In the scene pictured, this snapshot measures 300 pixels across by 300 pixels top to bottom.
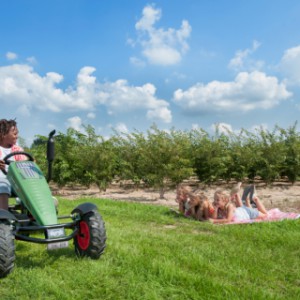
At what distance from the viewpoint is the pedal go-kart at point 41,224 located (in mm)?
3488

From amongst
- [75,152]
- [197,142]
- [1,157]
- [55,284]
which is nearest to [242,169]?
[197,142]

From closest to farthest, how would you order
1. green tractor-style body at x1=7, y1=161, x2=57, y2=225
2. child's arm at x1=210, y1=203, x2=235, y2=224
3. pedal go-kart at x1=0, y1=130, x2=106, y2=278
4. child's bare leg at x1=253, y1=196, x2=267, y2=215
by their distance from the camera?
pedal go-kart at x1=0, y1=130, x2=106, y2=278 < green tractor-style body at x1=7, y1=161, x2=57, y2=225 < child's arm at x1=210, y1=203, x2=235, y2=224 < child's bare leg at x1=253, y1=196, x2=267, y2=215

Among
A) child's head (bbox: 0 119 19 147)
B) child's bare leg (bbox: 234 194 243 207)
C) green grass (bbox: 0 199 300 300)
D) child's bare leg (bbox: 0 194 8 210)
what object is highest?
child's head (bbox: 0 119 19 147)

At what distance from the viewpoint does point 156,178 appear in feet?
34.7

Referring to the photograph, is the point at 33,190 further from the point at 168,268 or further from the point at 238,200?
the point at 238,200

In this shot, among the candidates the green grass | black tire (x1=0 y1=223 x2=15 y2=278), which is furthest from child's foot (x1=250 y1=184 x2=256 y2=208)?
black tire (x1=0 y1=223 x2=15 y2=278)

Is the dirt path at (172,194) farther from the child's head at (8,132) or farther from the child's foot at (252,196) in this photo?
the child's head at (8,132)

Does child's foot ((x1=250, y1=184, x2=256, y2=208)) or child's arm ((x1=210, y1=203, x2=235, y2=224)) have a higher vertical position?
child's foot ((x1=250, y1=184, x2=256, y2=208))

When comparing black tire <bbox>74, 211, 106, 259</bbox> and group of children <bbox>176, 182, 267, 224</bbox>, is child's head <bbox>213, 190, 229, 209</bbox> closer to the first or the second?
group of children <bbox>176, 182, 267, 224</bbox>

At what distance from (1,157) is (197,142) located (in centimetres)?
876

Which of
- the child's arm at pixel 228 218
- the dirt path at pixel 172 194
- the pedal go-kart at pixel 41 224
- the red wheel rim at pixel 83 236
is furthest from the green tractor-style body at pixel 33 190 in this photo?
the dirt path at pixel 172 194

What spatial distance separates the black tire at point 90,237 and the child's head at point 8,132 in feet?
5.52

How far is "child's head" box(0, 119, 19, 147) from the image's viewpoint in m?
4.88

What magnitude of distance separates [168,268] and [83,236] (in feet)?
3.31
